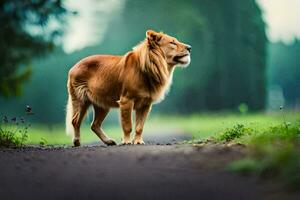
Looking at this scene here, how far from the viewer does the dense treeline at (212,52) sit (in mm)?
40219

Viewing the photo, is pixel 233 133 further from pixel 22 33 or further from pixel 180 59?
pixel 22 33

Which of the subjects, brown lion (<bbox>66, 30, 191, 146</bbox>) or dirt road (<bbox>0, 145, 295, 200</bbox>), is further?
brown lion (<bbox>66, 30, 191, 146</bbox>)

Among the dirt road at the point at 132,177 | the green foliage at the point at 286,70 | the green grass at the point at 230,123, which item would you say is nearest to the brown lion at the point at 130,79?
the green grass at the point at 230,123

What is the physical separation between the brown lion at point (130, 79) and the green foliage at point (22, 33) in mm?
5063

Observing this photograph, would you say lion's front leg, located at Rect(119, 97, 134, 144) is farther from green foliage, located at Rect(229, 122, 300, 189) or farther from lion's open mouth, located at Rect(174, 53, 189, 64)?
green foliage, located at Rect(229, 122, 300, 189)

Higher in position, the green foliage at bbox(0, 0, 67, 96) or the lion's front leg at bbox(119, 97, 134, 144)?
the green foliage at bbox(0, 0, 67, 96)

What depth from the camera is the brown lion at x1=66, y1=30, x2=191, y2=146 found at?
A: 1018cm

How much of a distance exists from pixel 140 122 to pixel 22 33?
38.3 ft

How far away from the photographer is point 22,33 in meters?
21.1

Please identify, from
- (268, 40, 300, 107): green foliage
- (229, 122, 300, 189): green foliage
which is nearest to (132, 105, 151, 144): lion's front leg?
(229, 122, 300, 189): green foliage

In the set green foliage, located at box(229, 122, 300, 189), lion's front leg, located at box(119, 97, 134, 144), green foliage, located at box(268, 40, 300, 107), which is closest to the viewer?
green foliage, located at box(229, 122, 300, 189)

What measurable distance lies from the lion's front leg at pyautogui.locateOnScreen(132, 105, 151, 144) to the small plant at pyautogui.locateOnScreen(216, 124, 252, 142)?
1.20 meters

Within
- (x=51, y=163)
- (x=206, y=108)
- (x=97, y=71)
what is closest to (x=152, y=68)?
(x=97, y=71)

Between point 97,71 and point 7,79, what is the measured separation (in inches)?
215
